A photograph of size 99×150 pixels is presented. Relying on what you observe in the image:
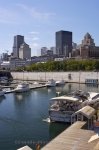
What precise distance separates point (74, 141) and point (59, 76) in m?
97.7

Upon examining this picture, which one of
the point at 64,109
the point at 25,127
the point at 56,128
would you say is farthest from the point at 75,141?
the point at 64,109

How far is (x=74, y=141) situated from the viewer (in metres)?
29.5

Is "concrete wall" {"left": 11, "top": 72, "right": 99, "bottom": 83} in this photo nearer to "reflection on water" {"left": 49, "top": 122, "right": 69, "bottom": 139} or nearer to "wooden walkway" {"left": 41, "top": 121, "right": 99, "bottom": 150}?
"reflection on water" {"left": 49, "top": 122, "right": 69, "bottom": 139}

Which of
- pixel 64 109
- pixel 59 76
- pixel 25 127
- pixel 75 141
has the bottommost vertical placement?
pixel 25 127

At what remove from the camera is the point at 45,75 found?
13325 cm

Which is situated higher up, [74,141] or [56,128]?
[74,141]

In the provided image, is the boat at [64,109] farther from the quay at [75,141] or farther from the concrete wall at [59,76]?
the concrete wall at [59,76]

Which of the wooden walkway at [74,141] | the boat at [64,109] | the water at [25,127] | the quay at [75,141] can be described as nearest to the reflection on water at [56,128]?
the water at [25,127]

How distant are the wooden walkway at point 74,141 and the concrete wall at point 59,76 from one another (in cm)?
8142

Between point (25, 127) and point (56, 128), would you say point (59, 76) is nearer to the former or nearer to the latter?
point (25, 127)

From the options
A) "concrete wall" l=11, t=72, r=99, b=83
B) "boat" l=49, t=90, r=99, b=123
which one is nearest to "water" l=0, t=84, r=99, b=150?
"boat" l=49, t=90, r=99, b=123

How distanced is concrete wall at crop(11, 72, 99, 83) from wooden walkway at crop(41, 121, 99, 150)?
81421 mm

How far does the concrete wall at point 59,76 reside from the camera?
11575 centimetres

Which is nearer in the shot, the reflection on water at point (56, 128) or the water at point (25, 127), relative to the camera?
the water at point (25, 127)
